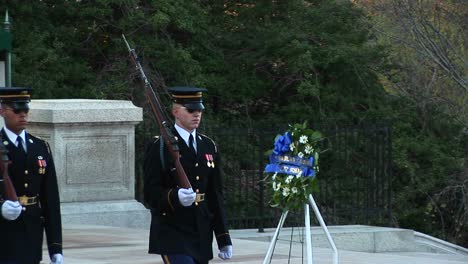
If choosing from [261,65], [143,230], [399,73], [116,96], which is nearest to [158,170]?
[143,230]

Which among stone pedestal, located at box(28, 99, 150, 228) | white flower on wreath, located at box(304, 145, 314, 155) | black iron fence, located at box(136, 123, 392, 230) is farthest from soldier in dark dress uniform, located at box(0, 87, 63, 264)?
black iron fence, located at box(136, 123, 392, 230)

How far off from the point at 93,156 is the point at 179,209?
738cm

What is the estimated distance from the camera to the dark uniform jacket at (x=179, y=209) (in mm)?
6715

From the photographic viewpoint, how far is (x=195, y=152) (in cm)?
689

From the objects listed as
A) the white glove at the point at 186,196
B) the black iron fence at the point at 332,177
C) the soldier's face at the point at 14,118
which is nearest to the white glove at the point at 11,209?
the soldier's face at the point at 14,118

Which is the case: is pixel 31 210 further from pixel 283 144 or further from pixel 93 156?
pixel 93 156

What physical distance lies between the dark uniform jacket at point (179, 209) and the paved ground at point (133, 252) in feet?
13.2

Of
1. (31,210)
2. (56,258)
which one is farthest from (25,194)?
(56,258)

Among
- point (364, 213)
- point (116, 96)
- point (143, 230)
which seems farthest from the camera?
point (116, 96)

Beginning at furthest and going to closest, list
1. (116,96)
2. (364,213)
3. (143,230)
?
(116,96) → (364,213) → (143,230)

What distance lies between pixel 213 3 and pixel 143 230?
858 centimetres

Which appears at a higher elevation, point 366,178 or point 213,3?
point 213,3

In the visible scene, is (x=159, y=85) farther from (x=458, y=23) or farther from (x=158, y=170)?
(x=158, y=170)

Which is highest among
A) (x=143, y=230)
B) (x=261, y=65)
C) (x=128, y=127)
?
(x=261, y=65)
